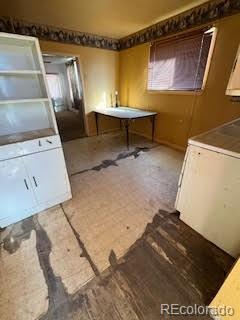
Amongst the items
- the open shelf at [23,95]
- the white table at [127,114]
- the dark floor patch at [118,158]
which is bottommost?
the dark floor patch at [118,158]

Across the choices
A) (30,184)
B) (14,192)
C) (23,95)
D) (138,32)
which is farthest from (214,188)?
(138,32)

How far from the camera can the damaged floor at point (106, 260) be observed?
1.09m

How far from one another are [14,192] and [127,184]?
4.61 feet

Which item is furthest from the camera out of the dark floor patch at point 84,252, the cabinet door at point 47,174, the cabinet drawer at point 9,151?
the cabinet door at point 47,174

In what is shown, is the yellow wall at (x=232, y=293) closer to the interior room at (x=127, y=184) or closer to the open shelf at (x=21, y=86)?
the interior room at (x=127, y=184)

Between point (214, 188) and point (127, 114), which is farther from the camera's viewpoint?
point (127, 114)

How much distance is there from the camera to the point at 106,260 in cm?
135

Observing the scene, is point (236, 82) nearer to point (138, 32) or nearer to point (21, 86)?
point (21, 86)

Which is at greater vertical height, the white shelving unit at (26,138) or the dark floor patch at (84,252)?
the white shelving unit at (26,138)

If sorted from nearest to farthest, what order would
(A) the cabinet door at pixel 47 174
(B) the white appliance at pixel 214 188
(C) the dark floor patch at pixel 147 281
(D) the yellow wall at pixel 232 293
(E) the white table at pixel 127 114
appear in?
1. (D) the yellow wall at pixel 232 293
2. (C) the dark floor patch at pixel 147 281
3. (B) the white appliance at pixel 214 188
4. (A) the cabinet door at pixel 47 174
5. (E) the white table at pixel 127 114

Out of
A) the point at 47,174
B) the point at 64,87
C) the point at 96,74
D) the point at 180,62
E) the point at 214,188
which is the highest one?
the point at 180,62

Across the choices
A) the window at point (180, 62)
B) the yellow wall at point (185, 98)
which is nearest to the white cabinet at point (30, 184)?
the yellow wall at point (185, 98)

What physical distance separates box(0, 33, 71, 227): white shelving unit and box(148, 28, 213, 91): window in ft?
8.21

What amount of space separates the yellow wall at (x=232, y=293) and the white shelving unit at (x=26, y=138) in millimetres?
1698
